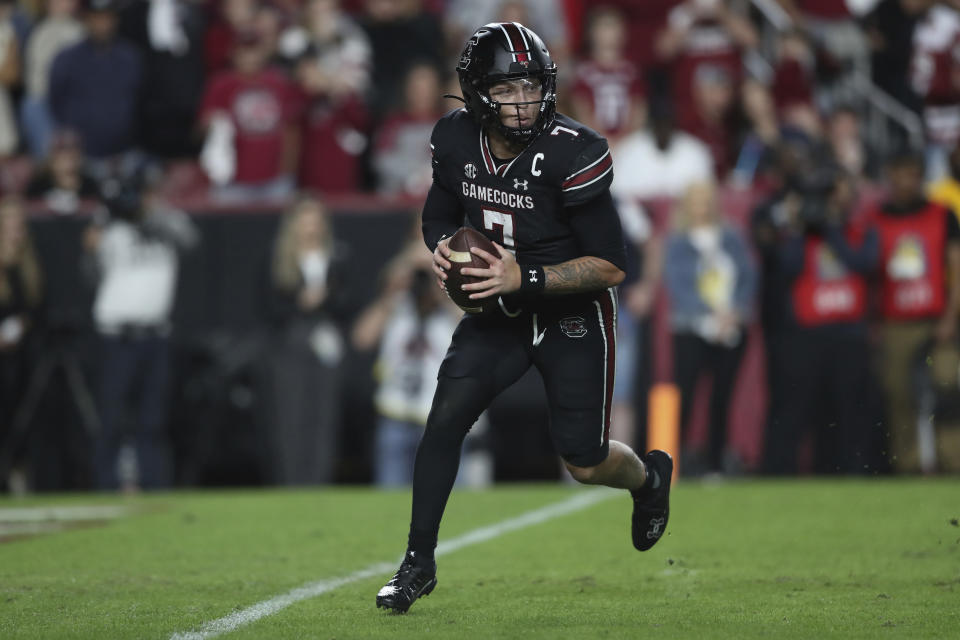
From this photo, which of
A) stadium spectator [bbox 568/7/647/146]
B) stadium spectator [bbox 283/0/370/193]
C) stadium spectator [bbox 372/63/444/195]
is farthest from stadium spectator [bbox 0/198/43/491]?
stadium spectator [bbox 568/7/647/146]

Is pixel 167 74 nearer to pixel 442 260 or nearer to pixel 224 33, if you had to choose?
pixel 224 33

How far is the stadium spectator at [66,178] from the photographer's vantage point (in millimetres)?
12070

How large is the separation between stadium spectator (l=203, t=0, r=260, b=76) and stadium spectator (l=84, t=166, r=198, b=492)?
2.64 m

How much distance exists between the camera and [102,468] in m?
11.0

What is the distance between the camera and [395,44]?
13375 mm

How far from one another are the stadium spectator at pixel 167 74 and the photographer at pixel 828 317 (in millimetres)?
5285

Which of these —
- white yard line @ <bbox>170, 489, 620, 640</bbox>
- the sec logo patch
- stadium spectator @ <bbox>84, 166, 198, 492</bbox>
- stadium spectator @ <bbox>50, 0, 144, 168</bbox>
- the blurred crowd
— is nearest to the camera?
white yard line @ <bbox>170, 489, 620, 640</bbox>

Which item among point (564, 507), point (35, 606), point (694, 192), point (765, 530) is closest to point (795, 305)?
point (694, 192)

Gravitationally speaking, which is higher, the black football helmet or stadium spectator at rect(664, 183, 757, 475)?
the black football helmet

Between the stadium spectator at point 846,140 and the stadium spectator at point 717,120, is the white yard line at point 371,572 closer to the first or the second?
the stadium spectator at point 717,120

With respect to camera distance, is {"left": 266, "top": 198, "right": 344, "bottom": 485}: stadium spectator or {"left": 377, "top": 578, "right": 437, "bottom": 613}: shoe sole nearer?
{"left": 377, "top": 578, "right": 437, "bottom": 613}: shoe sole

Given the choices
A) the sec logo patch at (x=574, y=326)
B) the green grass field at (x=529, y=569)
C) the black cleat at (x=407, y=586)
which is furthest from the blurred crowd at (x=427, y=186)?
the black cleat at (x=407, y=586)

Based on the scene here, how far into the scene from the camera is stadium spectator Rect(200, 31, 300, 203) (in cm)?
1212

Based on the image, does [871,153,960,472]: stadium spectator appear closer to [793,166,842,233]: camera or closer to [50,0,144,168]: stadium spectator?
[793,166,842,233]: camera
